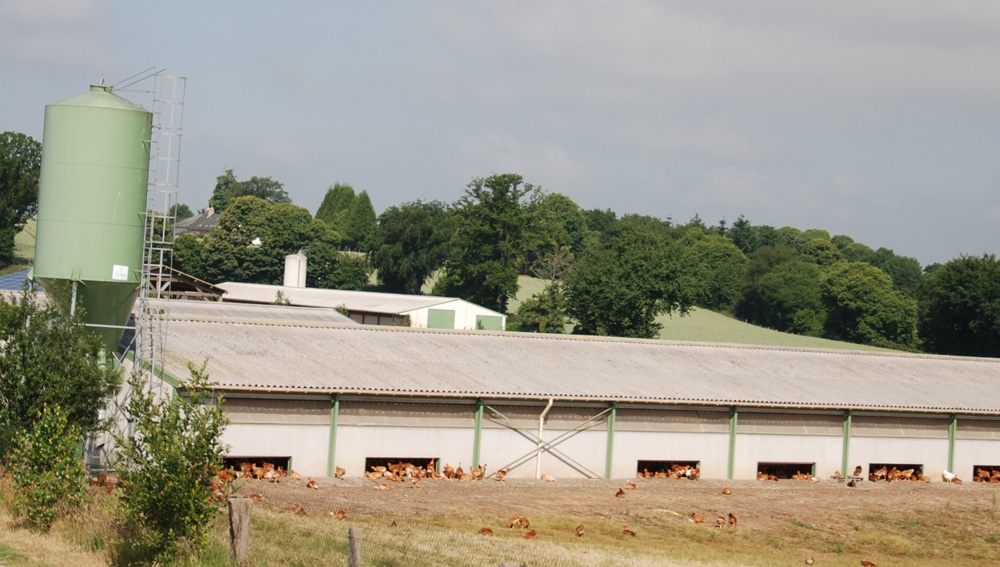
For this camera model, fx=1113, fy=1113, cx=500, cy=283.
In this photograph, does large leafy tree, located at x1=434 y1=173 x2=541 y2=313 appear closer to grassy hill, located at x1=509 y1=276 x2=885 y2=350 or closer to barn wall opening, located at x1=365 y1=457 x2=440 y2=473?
grassy hill, located at x1=509 y1=276 x2=885 y2=350

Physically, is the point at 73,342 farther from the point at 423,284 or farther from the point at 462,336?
the point at 423,284

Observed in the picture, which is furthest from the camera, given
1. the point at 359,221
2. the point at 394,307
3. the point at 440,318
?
the point at 359,221

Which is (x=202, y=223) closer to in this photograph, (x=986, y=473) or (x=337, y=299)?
(x=337, y=299)

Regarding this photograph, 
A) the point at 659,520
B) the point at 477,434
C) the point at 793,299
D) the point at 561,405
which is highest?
the point at 793,299

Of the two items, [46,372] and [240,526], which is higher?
[46,372]

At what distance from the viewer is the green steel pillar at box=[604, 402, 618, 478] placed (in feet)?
107

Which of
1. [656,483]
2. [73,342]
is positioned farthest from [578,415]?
[73,342]

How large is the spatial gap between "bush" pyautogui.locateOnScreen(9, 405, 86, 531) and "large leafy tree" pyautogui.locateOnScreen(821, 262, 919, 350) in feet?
368

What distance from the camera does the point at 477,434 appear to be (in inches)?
1230

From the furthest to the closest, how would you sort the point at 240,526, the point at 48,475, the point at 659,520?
the point at 659,520 → the point at 48,475 → the point at 240,526

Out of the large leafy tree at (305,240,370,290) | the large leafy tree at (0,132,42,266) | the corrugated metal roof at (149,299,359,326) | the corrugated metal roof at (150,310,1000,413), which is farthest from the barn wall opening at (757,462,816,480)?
the large leafy tree at (305,240,370,290)

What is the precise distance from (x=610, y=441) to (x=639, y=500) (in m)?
3.76

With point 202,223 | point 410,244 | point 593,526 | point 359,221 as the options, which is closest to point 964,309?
point 410,244

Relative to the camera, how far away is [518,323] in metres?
93.4
